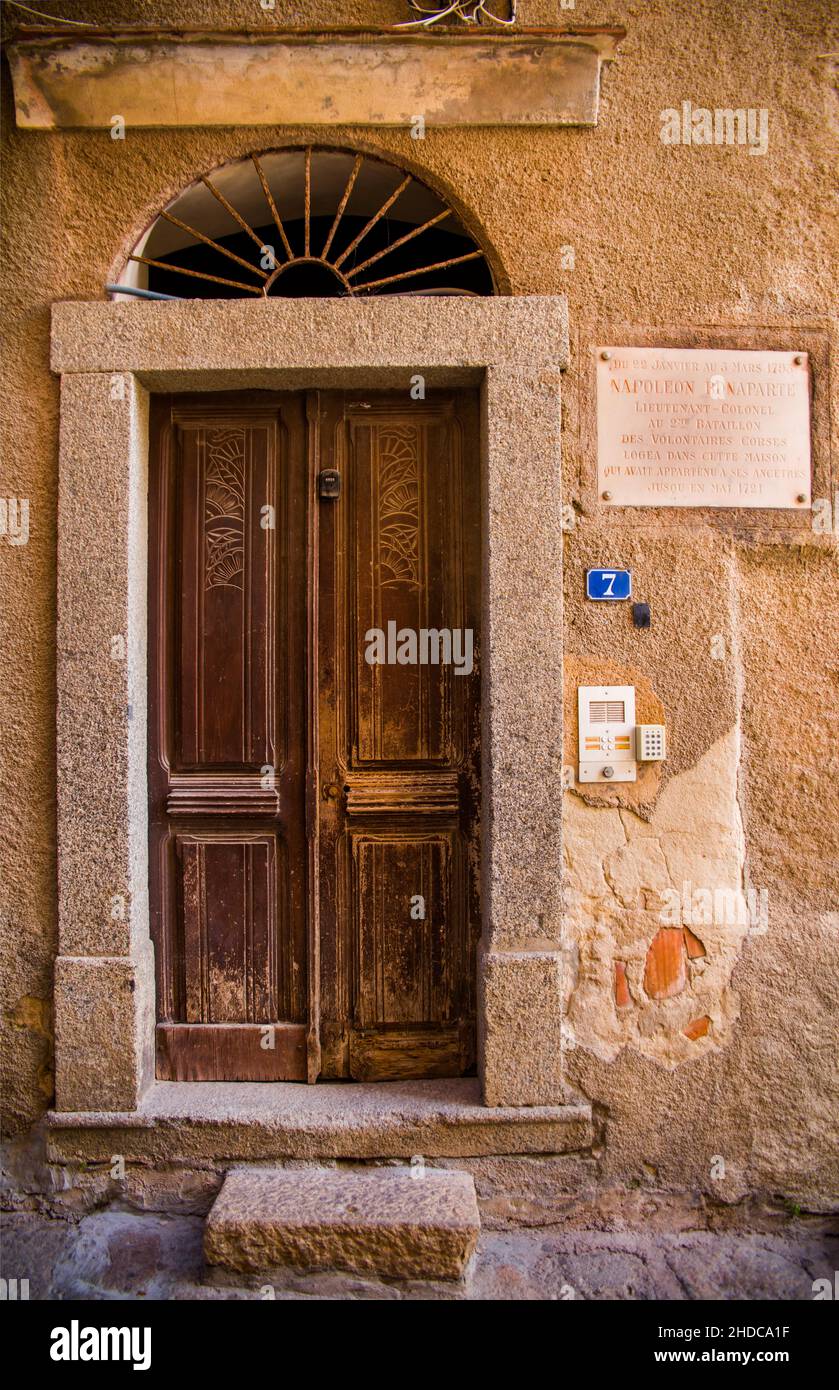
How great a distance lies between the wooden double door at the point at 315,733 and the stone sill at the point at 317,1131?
0.23 meters

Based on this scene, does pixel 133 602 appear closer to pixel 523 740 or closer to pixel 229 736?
pixel 229 736

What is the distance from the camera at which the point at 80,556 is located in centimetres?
→ 319

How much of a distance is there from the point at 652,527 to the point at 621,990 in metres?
1.72

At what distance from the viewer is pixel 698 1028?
3166 millimetres

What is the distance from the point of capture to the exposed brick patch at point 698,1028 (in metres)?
3.16

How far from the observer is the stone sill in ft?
10.1

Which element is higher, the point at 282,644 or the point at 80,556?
the point at 80,556

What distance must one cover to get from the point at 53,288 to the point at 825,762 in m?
3.40

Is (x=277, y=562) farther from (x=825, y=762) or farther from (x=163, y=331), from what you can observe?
(x=825, y=762)

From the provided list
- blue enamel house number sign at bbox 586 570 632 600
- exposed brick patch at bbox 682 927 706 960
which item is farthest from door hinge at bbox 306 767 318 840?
exposed brick patch at bbox 682 927 706 960

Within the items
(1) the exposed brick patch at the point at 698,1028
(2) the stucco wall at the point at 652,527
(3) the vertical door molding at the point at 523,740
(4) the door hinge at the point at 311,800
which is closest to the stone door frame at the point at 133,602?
(3) the vertical door molding at the point at 523,740

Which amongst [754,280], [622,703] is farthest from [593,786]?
[754,280]

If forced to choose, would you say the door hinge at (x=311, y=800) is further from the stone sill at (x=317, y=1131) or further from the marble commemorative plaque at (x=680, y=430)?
the marble commemorative plaque at (x=680, y=430)

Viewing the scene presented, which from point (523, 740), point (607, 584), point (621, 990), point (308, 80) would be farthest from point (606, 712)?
point (308, 80)
